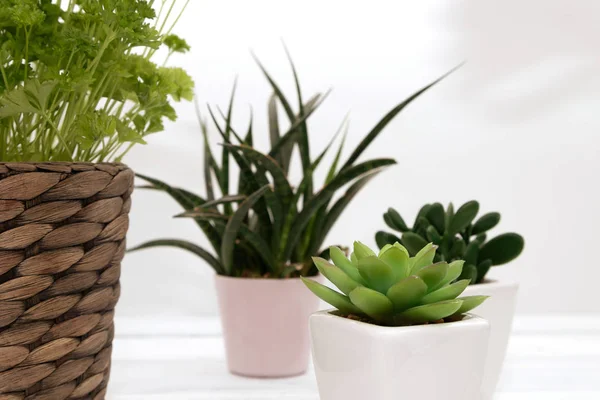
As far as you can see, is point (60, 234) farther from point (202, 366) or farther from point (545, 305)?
point (545, 305)

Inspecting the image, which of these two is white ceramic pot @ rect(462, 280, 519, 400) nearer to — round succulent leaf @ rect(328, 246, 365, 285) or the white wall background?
round succulent leaf @ rect(328, 246, 365, 285)

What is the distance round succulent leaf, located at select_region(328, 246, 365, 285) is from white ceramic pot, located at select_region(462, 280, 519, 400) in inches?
8.2

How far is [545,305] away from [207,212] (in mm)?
904

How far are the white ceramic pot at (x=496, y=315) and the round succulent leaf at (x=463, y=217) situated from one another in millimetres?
70

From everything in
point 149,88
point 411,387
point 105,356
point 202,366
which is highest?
point 149,88

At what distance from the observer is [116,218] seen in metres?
0.69

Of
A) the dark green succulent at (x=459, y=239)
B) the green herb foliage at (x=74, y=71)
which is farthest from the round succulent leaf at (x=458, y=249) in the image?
the green herb foliage at (x=74, y=71)

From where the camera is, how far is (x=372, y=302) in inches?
21.1

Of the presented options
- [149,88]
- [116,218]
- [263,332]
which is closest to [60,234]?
[116,218]

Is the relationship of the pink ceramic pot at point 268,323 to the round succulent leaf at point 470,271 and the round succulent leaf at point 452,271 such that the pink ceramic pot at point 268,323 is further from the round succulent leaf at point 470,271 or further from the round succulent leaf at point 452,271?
the round succulent leaf at point 452,271

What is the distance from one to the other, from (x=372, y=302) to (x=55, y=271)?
0.30 m

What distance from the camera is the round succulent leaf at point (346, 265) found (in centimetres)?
57

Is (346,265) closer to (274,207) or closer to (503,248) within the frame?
(503,248)

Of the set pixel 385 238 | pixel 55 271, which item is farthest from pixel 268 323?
pixel 55 271
